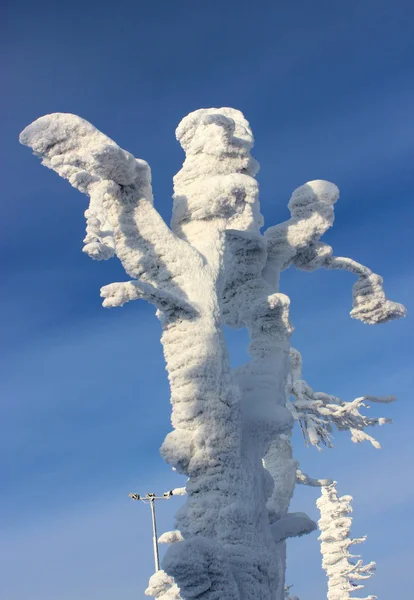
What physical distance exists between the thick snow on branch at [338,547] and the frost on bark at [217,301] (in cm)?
953

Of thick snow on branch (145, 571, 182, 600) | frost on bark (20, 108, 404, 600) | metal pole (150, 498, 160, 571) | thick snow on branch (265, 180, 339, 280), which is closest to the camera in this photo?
frost on bark (20, 108, 404, 600)

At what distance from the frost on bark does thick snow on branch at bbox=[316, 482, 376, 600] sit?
953cm

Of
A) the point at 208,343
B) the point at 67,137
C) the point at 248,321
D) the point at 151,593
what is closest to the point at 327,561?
the point at 151,593

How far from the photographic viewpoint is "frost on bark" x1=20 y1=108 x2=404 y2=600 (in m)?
5.54

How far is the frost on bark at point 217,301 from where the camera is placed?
5535mm

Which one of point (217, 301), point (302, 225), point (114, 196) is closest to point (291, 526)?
point (217, 301)

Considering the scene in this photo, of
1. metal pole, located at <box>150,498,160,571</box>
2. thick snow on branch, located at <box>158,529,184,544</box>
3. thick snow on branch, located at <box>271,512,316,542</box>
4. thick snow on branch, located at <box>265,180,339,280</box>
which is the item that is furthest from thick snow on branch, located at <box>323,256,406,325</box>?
metal pole, located at <box>150,498,160,571</box>

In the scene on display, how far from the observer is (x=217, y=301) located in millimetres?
6309

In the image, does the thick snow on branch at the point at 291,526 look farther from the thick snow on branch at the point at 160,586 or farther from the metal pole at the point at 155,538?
the metal pole at the point at 155,538

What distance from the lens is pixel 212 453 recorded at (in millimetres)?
5617

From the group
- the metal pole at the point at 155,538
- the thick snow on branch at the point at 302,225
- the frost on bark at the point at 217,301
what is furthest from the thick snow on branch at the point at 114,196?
the metal pole at the point at 155,538

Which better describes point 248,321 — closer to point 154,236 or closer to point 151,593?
point 154,236

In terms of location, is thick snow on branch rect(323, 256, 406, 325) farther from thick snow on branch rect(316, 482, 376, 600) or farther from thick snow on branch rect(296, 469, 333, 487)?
thick snow on branch rect(316, 482, 376, 600)

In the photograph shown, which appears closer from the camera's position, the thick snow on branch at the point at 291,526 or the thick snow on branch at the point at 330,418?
the thick snow on branch at the point at 291,526
